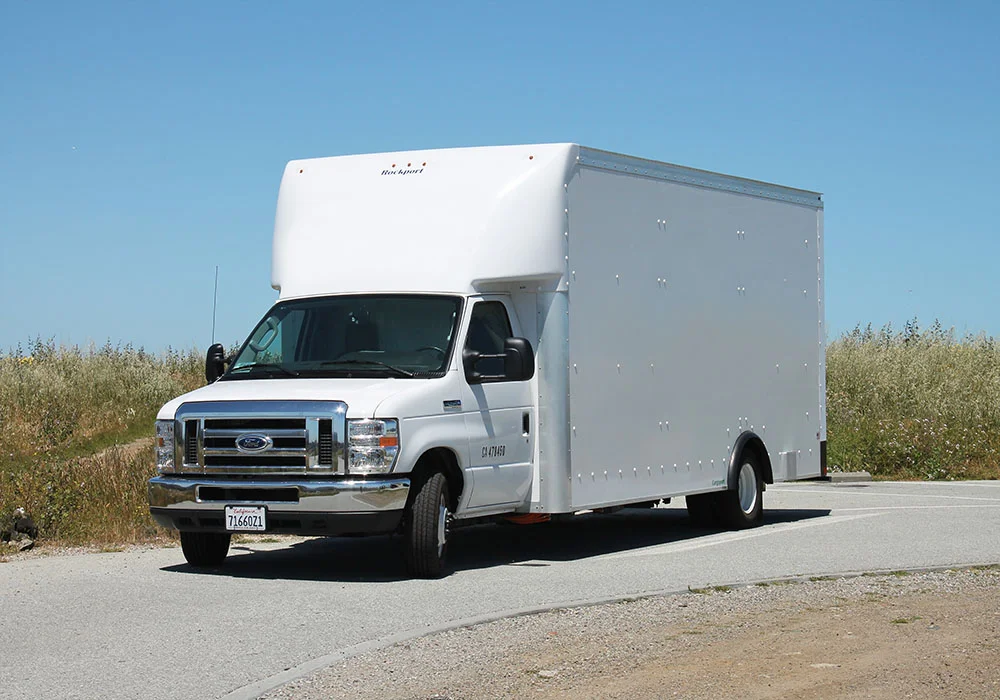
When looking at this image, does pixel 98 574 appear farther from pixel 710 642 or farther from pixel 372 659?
pixel 710 642

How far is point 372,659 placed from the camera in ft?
29.8

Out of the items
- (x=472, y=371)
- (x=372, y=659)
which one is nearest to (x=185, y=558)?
(x=472, y=371)

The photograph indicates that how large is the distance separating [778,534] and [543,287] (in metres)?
4.39

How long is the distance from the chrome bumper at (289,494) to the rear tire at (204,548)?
24.1 inches

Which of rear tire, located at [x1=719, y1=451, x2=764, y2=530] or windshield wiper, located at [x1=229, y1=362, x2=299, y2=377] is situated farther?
rear tire, located at [x1=719, y1=451, x2=764, y2=530]

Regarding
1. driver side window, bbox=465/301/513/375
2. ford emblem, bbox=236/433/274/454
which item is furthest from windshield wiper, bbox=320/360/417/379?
ford emblem, bbox=236/433/274/454

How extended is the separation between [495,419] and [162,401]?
2287 centimetres

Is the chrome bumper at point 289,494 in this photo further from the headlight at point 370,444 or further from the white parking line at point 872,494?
the white parking line at point 872,494

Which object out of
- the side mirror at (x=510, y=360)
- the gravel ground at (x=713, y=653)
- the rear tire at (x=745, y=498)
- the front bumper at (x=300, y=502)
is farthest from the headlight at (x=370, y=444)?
the rear tire at (x=745, y=498)

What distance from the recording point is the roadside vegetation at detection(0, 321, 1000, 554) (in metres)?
16.7

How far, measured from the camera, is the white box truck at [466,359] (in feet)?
39.9

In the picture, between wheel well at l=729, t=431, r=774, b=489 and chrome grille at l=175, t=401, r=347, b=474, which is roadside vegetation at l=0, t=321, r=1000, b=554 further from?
wheel well at l=729, t=431, r=774, b=489

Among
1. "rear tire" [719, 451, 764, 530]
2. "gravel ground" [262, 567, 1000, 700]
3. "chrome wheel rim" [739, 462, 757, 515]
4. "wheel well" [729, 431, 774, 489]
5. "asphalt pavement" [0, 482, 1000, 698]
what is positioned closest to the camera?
"gravel ground" [262, 567, 1000, 700]

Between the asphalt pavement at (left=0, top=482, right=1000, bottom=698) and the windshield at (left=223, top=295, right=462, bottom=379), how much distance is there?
174 centimetres
